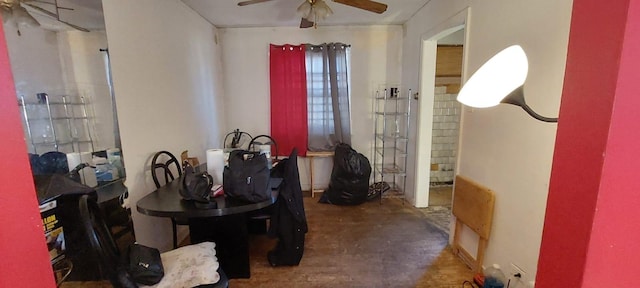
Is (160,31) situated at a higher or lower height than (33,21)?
higher

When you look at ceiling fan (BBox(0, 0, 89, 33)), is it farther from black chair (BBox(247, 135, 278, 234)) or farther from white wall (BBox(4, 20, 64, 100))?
black chair (BBox(247, 135, 278, 234))

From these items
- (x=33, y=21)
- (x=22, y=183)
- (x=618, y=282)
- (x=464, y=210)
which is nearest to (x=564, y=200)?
(x=618, y=282)

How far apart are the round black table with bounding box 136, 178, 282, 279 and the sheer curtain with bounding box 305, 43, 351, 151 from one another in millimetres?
1644

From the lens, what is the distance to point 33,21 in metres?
1.21

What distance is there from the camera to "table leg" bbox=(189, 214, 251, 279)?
186cm

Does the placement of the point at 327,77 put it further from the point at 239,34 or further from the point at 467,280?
the point at 467,280

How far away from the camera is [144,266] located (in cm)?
120

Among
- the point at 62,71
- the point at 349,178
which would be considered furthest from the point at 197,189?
the point at 349,178

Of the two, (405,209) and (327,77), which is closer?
(405,209)

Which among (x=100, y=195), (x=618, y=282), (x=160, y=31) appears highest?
(x=160, y=31)

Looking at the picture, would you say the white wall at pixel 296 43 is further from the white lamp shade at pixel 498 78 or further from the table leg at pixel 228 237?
the white lamp shade at pixel 498 78

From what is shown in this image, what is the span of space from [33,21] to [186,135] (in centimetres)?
148

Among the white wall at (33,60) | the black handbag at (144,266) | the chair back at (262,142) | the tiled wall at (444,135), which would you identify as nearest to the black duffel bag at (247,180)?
the black handbag at (144,266)

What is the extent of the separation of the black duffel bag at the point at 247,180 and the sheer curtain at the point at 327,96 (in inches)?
81.1
